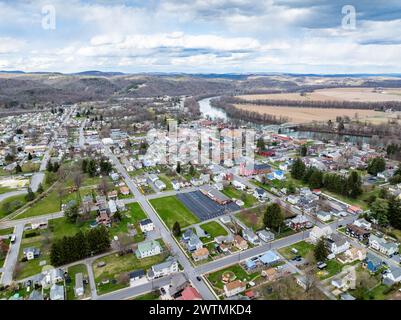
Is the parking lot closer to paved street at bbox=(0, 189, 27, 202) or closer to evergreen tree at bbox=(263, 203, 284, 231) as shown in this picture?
evergreen tree at bbox=(263, 203, 284, 231)

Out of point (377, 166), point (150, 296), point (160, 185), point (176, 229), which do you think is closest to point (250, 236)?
point (176, 229)

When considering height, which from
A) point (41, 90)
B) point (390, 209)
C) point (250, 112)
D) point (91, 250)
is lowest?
point (91, 250)

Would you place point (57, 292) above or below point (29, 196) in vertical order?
below

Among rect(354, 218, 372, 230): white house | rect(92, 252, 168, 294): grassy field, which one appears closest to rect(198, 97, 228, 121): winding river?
rect(354, 218, 372, 230): white house

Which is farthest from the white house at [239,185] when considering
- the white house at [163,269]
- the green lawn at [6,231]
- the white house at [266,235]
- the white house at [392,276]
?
the green lawn at [6,231]

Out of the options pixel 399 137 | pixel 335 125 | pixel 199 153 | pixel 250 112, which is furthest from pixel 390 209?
pixel 250 112

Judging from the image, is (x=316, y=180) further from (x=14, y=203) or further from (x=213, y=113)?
(x=213, y=113)

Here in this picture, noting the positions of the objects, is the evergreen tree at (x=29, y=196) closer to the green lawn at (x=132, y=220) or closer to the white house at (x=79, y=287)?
the green lawn at (x=132, y=220)
